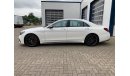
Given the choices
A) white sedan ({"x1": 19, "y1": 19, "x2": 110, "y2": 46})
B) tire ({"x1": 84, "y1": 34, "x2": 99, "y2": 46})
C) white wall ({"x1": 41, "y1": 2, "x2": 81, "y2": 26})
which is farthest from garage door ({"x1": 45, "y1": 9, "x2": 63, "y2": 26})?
tire ({"x1": 84, "y1": 34, "x2": 99, "y2": 46})

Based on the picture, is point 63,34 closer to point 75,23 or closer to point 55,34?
point 55,34

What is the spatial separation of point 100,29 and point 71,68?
4.06m

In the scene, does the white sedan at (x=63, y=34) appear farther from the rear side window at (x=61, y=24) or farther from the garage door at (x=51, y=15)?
the garage door at (x=51, y=15)

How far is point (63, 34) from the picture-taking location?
25.4ft

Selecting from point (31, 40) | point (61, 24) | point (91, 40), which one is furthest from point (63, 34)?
point (31, 40)

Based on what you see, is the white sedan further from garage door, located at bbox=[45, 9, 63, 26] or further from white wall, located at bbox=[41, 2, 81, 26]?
garage door, located at bbox=[45, 9, 63, 26]

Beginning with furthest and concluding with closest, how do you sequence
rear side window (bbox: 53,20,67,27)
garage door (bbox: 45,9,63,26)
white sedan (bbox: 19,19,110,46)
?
garage door (bbox: 45,9,63,26), rear side window (bbox: 53,20,67,27), white sedan (bbox: 19,19,110,46)

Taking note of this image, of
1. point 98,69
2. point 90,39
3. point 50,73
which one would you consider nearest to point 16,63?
point 50,73

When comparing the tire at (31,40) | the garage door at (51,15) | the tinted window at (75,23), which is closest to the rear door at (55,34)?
the tinted window at (75,23)

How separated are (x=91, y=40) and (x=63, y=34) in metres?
1.47

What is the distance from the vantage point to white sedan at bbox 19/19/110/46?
25.1 ft

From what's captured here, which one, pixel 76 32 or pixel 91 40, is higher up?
pixel 76 32

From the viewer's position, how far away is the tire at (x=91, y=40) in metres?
7.74
